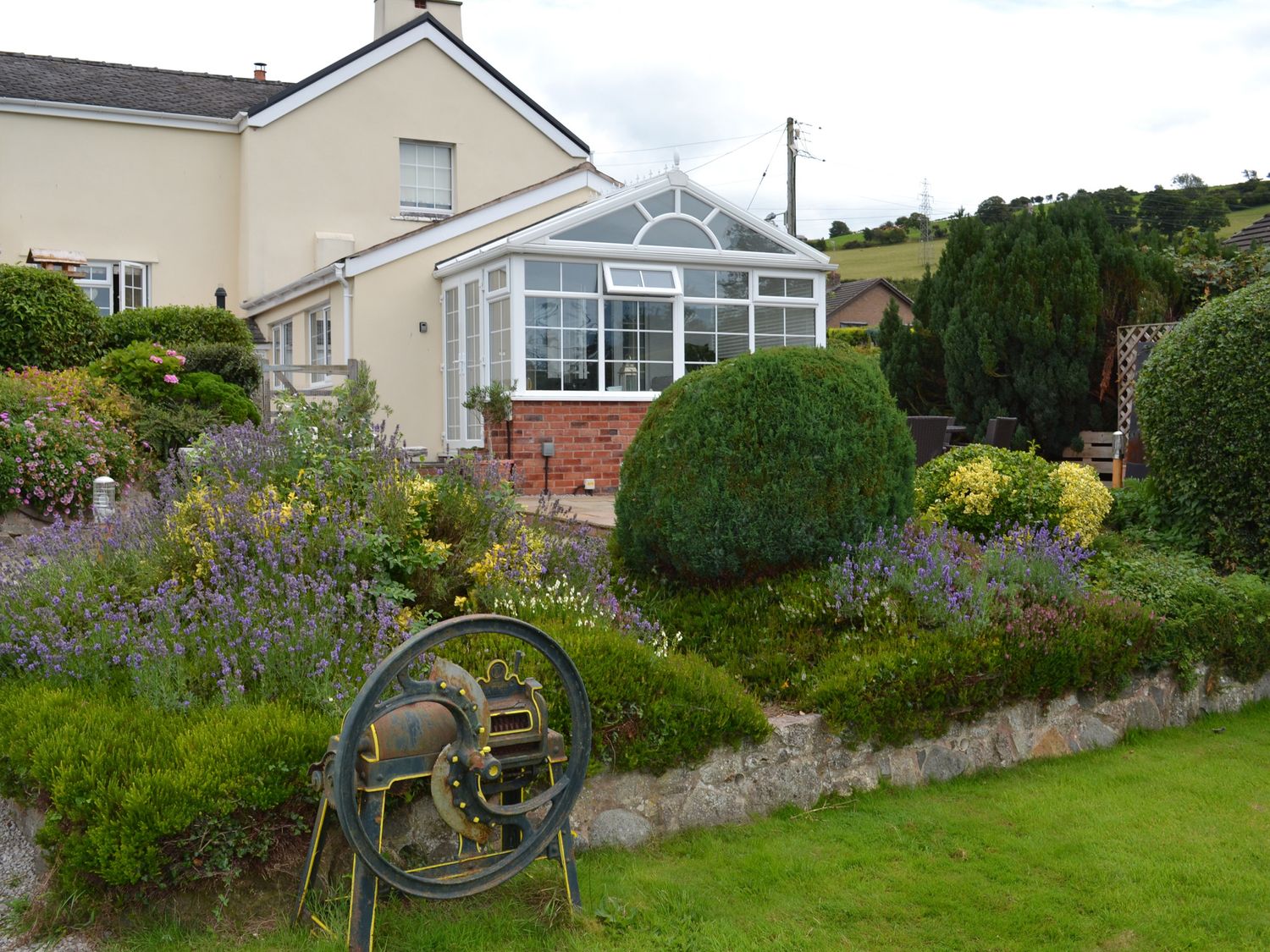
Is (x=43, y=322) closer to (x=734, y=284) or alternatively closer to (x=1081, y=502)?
(x=734, y=284)

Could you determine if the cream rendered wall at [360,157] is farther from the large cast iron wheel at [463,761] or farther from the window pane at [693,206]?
the large cast iron wheel at [463,761]

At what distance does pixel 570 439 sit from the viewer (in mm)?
14055

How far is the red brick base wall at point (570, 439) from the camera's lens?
13.7m

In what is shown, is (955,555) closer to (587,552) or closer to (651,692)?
(587,552)

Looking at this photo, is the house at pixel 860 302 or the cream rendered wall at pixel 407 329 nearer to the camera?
the cream rendered wall at pixel 407 329

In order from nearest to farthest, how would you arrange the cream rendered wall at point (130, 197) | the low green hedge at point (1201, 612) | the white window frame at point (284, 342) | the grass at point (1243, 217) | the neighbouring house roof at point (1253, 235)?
the low green hedge at point (1201, 612) < the cream rendered wall at point (130, 197) < the white window frame at point (284, 342) < the neighbouring house roof at point (1253, 235) < the grass at point (1243, 217)

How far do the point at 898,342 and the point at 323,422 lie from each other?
11676 millimetres

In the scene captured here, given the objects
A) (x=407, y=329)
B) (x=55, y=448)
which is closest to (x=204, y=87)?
(x=407, y=329)

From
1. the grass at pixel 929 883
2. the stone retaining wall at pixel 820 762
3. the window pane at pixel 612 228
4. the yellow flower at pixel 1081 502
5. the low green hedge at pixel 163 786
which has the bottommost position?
the grass at pixel 929 883

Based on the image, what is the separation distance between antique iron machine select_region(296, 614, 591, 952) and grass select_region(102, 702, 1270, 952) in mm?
180

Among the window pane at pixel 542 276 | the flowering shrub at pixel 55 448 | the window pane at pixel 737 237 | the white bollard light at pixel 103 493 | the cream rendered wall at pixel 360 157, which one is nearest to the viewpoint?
the white bollard light at pixel 103 493

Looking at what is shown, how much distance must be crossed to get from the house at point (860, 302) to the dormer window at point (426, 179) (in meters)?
30.5

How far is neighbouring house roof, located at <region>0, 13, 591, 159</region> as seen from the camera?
62.3 ft

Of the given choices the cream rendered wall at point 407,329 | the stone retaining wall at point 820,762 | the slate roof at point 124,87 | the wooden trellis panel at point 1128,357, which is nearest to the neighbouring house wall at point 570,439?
the cream rendered wall at point 407,329
